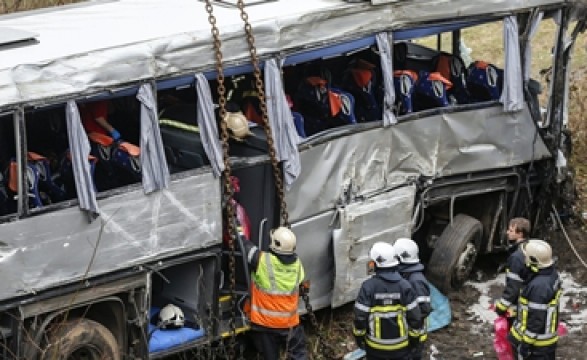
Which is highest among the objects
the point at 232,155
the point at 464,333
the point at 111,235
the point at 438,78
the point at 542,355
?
the point at 438,78

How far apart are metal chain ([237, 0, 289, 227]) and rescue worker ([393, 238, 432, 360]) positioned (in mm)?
937

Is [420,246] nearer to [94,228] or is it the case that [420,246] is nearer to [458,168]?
[458,168]

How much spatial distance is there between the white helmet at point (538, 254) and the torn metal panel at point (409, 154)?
1.66m

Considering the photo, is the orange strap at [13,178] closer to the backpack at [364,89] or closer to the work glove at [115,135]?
the work glove at [115,135]

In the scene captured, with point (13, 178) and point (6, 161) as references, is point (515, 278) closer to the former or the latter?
point (13, 178)

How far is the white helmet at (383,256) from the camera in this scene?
8508 mm

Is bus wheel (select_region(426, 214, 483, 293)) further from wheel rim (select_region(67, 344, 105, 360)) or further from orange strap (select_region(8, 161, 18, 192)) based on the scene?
orange strap (select_region(8, 161, 18, 192))

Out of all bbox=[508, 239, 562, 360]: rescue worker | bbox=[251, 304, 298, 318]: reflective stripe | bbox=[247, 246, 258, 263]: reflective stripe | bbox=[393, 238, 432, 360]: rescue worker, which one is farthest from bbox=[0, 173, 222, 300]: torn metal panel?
bbox=[508, 239, 562, 360]: rescue worker

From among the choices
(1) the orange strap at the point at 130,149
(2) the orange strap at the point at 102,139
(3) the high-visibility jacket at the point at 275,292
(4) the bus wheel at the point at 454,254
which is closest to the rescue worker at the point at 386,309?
Answer: (3) the high-visibility jacket at the point at 275,292

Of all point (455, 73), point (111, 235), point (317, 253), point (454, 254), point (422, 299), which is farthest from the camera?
point (455, 73)

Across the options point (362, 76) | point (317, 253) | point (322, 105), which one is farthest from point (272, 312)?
point (362, 76)

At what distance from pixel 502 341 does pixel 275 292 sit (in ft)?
6.39

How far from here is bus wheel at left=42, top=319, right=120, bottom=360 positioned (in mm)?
8008

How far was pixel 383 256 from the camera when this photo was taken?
8.50m
